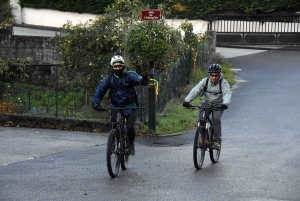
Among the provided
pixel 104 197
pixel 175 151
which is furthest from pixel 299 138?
pixel 104 197

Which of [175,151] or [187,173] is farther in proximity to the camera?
[175,151]

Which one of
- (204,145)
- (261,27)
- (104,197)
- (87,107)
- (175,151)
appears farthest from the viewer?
(261,27)

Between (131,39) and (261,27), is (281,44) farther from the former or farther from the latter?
(131,39)

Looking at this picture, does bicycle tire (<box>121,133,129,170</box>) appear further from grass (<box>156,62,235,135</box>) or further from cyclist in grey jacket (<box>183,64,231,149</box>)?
grass (<box>156,62,235,135</box>)

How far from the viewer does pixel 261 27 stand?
34000 mm

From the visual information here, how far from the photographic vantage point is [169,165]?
12336 millimetres

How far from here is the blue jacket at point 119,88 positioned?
11398 millimetres

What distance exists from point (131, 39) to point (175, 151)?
151 inches

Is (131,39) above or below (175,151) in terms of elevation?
above

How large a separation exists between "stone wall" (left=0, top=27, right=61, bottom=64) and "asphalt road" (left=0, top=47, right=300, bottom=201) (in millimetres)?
8956

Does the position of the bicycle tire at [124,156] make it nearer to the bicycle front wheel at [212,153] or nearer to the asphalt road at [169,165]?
the asphalt road at [169,165]

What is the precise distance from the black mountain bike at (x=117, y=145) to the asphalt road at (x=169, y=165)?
182mm

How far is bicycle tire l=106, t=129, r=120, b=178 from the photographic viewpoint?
10765 mm

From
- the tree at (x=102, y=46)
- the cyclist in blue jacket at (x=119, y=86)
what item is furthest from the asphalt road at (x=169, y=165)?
the tree at (x=102, y=46)
